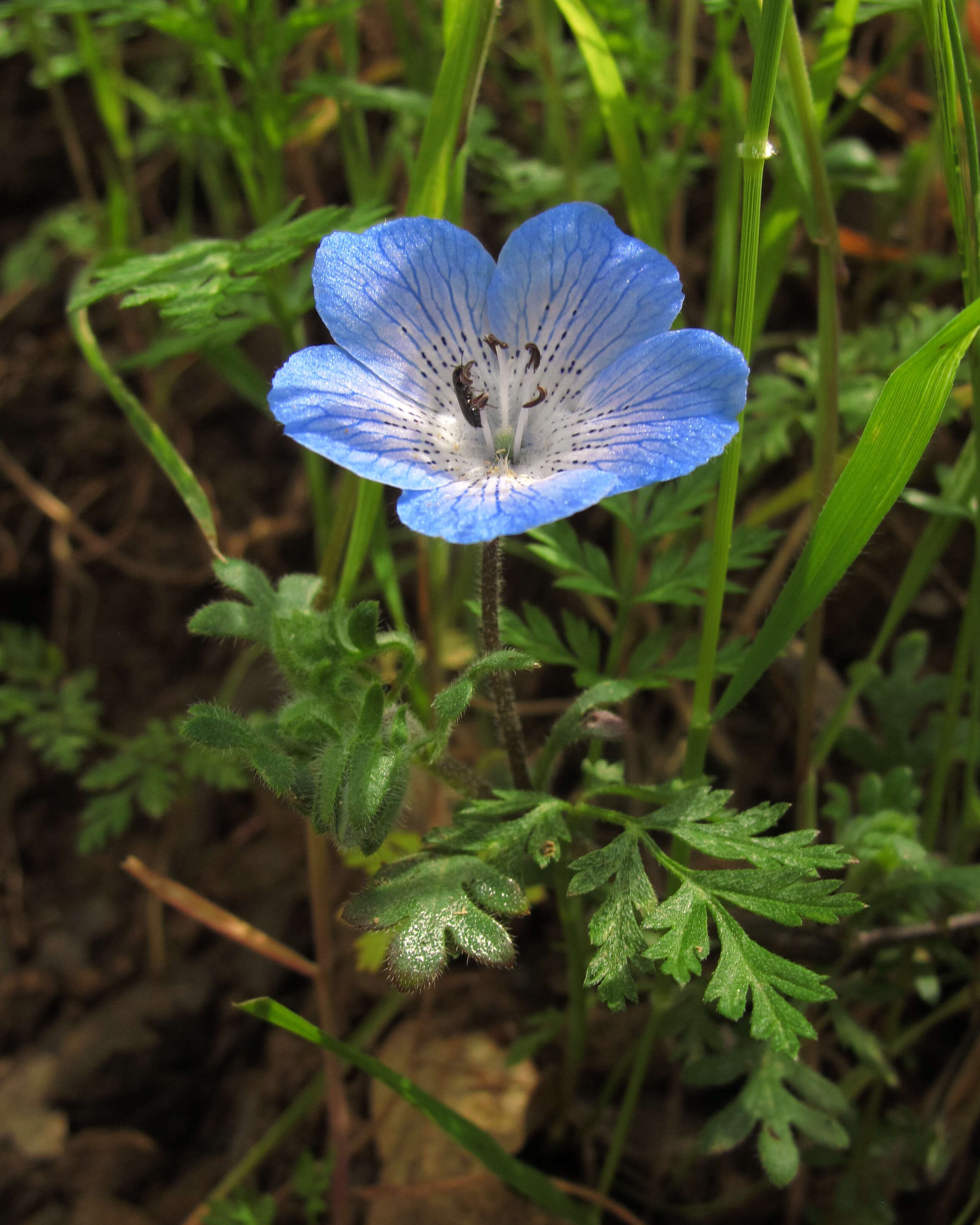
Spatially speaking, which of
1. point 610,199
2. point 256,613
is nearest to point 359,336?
point 256,613

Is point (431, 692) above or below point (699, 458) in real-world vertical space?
below

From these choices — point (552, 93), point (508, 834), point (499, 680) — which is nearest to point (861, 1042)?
point (508, 834)

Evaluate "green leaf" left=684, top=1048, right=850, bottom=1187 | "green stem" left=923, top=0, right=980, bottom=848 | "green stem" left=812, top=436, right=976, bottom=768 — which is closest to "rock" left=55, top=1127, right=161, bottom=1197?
"green leaf" left=684, top=1048, right=850, bottom=1187

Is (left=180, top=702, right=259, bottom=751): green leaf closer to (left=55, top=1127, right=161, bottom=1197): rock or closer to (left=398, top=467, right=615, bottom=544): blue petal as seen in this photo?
(left=398, top=467, right=615, bottom=544): blue petal

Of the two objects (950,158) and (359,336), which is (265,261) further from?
(950,158)

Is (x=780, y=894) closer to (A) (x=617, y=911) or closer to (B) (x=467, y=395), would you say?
(A) (x=617, y=911)

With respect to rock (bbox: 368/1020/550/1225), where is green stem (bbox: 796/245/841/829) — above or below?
above
